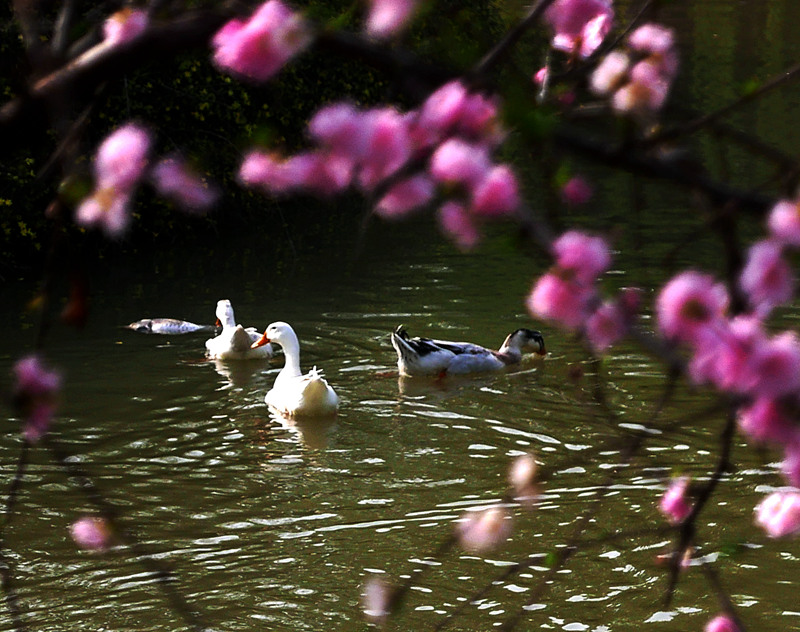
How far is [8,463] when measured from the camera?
8586 mm

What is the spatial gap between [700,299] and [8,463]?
7575 mm

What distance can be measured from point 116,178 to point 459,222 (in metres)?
0.49

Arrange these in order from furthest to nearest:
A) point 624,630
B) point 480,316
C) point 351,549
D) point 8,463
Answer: point 480,316, point 8,463, point 351,549, point 624,630

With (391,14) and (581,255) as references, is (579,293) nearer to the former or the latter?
(581,255)

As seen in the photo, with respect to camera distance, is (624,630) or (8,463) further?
(8,463)

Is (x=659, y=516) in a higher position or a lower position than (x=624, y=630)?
higher

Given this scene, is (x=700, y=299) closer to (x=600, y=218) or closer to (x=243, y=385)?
(x=243, y=385)

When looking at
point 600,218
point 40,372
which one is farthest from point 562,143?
point 600,218

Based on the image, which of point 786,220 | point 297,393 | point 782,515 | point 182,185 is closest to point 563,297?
point 786,220

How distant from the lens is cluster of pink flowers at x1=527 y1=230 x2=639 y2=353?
1.80 metres

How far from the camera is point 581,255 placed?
1.80 metres

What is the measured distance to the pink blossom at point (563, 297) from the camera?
1838mm

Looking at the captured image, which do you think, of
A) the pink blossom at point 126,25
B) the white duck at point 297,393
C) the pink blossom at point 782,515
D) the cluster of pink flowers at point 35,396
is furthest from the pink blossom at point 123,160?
the white duck at point 297,393

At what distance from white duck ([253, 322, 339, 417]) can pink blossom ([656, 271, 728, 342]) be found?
7.73 meters
